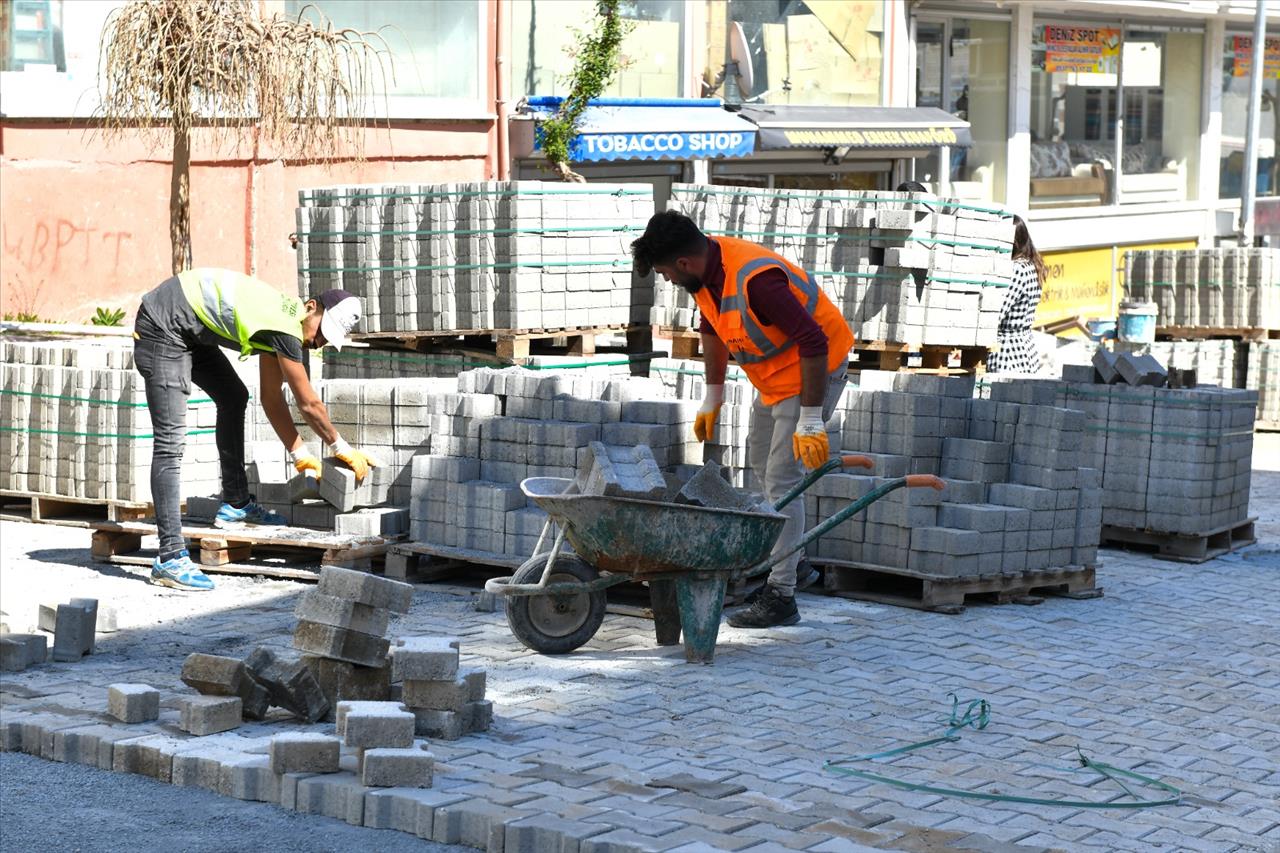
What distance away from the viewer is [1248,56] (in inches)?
1377

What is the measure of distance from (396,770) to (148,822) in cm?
89

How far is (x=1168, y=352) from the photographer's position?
18328mm

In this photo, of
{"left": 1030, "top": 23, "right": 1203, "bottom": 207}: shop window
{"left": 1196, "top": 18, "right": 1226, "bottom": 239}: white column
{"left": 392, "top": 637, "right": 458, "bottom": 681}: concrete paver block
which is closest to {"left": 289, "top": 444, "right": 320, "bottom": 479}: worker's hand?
{"left": 392, "top": 637, "right": 458, "bottom": 681}: concrete paver block

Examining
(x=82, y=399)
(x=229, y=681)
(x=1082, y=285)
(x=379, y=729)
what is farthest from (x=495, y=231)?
(x=1082, y=285)

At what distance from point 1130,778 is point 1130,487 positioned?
5.24 meters

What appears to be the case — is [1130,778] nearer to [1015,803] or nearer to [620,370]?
[1015,803]

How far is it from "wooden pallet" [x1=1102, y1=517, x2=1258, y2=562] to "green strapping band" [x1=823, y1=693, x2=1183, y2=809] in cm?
478

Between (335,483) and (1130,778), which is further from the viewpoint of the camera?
(335,483)

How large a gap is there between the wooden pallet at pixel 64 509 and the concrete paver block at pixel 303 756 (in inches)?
198

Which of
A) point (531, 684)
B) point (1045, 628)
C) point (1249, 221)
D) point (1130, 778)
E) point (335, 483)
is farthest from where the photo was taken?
point (1249, 221)

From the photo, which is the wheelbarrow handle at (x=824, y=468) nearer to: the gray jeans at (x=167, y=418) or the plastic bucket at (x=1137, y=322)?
the gray jeans at (x=167, y=418)

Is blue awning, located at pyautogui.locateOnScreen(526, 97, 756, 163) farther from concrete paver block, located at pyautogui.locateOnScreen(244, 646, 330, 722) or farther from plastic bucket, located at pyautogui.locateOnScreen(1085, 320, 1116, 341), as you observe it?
concrete paver block, located at pyautogui.locateOnScreen(244, 646, 330, 722)

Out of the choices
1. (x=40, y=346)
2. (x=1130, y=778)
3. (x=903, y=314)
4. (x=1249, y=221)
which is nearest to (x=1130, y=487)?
(x=903, y=314)

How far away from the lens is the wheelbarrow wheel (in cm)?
844
